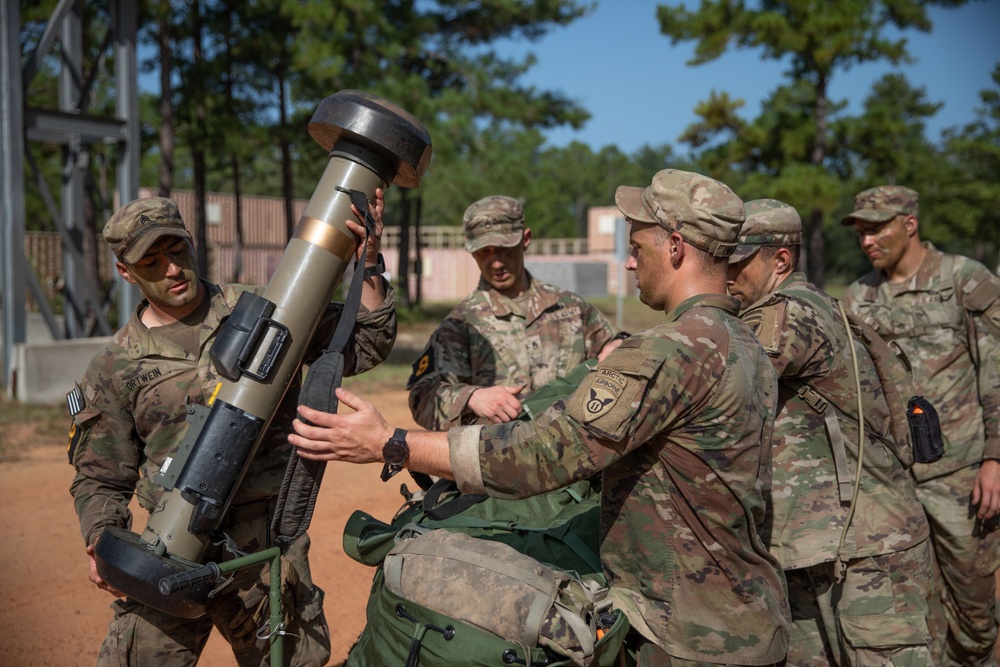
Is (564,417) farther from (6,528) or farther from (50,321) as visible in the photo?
(50,321)

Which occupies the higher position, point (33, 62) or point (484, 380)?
point (33, 62)

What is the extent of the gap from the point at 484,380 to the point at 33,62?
980 centimetres

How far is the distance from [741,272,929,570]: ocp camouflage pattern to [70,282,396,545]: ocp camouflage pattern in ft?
4.92

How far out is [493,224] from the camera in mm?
4242

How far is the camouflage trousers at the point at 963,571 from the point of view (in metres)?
4.50

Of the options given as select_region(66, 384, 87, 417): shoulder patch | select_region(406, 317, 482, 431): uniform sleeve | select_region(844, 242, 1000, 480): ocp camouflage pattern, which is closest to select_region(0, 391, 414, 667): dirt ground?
select_region(406, 317, 482, 431): uniform sleeve

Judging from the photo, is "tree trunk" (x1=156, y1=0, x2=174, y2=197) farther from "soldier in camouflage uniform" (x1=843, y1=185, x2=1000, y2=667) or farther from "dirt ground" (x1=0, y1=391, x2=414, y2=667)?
"soldier in camouflage uniform" (x1=843, y1=185, x2=1000, y2=667)

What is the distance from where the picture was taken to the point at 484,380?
4312 mm

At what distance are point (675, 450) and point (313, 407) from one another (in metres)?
0.97

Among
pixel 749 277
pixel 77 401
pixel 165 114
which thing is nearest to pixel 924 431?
pixel 749 277

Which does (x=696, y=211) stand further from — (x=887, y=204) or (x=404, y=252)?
(x=404, y=252)

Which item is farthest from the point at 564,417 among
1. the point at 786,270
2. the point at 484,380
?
the point at 484,380

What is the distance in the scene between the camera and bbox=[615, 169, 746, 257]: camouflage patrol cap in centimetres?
234

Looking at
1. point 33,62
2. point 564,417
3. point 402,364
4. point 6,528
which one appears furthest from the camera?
point 402,364
